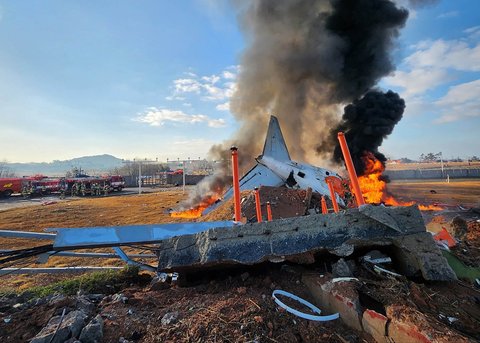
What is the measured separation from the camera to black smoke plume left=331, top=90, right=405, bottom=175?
1753 centimetres

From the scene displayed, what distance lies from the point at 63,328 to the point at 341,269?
9.35 feet

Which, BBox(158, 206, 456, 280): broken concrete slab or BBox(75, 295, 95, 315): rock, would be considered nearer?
BBox(75, 295, 95, 315): rock

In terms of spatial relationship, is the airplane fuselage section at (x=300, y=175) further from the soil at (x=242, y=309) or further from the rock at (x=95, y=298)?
the rock at (x=95, y=298)

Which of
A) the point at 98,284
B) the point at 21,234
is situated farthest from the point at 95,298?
the point at 21,234

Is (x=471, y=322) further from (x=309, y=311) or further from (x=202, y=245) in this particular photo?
(x=202, y=245)

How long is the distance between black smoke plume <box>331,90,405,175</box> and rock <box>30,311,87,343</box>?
18.2 meters

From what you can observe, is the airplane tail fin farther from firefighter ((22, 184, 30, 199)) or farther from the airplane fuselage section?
firefighter ((22, 184, 30, 199))

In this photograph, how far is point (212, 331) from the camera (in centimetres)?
247

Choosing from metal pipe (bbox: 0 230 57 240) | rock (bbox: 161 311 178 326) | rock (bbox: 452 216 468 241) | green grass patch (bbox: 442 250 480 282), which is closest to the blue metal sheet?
metal pipe (bbox: 0 230 57 240)

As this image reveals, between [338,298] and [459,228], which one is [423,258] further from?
[459,228]

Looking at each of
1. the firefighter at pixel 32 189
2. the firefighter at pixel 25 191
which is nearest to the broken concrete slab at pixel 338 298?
the firefighter at pixel 25 191

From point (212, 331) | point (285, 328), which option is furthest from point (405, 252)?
point (212, 331)

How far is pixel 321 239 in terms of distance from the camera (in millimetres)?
3283

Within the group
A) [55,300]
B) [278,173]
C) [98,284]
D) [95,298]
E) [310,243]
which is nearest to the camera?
[310,243]
